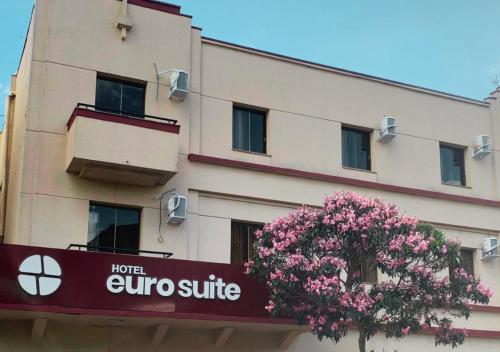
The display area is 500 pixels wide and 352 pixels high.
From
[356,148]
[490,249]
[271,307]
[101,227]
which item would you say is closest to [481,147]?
[490,249]

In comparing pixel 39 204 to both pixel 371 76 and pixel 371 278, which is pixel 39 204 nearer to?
pixel 371 278

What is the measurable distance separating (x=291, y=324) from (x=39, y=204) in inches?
257

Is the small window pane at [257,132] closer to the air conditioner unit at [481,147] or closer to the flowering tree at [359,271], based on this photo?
the flowering tree at [359,271]

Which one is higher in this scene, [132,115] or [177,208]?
[132,115]

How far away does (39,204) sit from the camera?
18750mm

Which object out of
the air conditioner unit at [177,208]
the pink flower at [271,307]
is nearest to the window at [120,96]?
the air conditioner unit at [177,208]

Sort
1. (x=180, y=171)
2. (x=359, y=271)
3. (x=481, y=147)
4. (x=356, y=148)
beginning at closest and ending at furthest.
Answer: (x=359, y=271)
(x=180, y=171)
(x=356, y=148)
(x=481, y=147)

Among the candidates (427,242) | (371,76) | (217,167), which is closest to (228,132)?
(217,167)

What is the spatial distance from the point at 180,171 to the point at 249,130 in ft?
9.15

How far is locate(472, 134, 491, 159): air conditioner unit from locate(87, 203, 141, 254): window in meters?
11.6

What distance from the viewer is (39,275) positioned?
16.4m

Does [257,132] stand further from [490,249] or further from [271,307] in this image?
[490,249]

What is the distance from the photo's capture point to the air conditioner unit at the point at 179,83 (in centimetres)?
2066

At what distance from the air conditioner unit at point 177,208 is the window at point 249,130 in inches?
115
